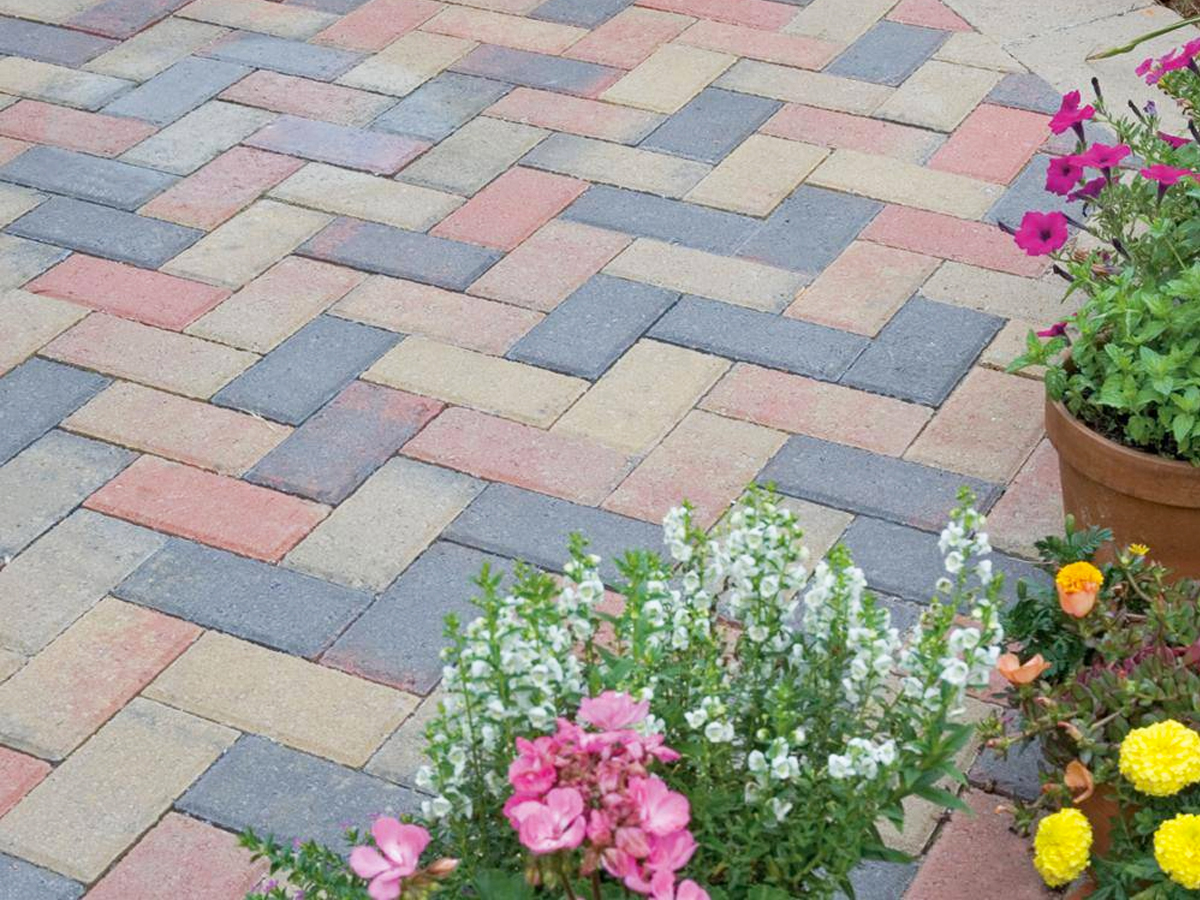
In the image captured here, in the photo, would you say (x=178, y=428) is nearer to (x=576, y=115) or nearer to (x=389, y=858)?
(x=576, y=115)

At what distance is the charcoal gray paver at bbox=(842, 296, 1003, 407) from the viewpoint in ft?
11.1

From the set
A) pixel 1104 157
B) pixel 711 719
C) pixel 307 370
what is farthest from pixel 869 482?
pixel 711 719

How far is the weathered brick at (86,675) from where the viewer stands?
104 inches

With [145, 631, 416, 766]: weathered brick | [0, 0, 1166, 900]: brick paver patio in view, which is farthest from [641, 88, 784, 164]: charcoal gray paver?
[145, 631, 416, 766]: weathered brick

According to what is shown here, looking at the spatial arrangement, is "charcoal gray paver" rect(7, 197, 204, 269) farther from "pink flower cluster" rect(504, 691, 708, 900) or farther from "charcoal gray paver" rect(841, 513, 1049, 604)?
"pink flower cluster" rect(504, 691, 708, 900)

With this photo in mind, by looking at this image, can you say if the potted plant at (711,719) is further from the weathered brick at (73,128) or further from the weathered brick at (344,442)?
the weathered brick at (73,128)

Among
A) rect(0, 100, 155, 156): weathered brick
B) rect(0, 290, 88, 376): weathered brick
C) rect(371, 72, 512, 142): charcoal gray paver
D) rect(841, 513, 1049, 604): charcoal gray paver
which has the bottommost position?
rect(841, 513, 1049, 604): charcoal gray paver

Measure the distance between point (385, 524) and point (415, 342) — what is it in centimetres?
59

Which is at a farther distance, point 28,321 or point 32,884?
point 28,321

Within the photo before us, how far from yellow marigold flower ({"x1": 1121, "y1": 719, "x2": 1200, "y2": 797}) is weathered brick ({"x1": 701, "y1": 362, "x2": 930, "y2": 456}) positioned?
123 cm

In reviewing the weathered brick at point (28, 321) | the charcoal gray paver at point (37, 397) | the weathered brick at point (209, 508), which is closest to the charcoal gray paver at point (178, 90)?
the weathered brick at point (28, 321)

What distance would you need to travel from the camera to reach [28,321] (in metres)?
3.63

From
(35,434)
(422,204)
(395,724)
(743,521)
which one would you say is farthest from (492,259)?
(743,521)

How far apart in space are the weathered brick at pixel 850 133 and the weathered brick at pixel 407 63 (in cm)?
93
